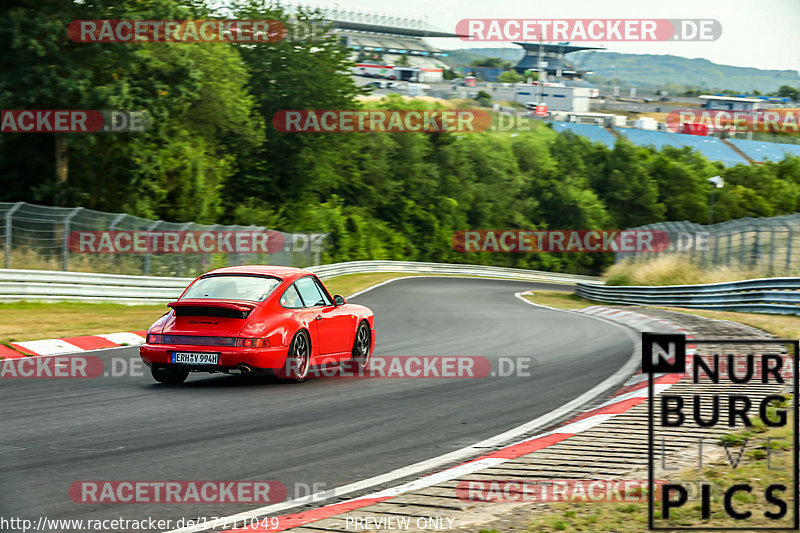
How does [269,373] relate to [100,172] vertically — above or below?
below

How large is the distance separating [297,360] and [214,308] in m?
1.20

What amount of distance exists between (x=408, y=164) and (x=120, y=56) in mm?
46561

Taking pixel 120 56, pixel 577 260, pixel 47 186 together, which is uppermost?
pixel 120 56

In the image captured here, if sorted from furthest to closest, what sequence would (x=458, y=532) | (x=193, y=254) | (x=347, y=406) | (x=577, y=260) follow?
(x=577, y=260), (x=193, y=254), (x=347, y=406), (x=458, y=532)

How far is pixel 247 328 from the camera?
9680 millimetres

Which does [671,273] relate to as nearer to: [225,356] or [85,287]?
[85,287]

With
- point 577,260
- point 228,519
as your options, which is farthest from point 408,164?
point 228,519

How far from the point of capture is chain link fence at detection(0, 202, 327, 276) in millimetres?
19641

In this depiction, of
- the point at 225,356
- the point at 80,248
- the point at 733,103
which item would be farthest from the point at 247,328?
the point at 733,103

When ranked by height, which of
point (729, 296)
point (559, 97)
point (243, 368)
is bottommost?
point (729, 296)

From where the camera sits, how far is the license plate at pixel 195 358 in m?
9.66

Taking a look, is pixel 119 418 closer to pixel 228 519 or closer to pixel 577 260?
pixel 228 519

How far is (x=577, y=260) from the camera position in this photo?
88.2m

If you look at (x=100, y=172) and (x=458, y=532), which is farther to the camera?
(x=100, y=172)
